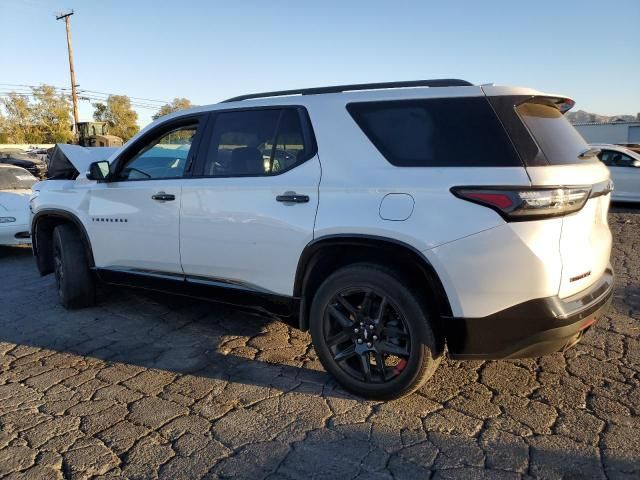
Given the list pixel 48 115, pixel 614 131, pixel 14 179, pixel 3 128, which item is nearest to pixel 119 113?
pixel 48 115

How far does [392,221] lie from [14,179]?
8.68 metres

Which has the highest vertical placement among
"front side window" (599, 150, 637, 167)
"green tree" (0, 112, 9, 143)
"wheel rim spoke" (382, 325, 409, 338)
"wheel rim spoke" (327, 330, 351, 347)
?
"green tree" (0, 112, 9, 143)

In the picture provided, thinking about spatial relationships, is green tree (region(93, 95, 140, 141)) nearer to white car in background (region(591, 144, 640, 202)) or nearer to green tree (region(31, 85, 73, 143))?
green tree (region(31, 85, 73, 143))

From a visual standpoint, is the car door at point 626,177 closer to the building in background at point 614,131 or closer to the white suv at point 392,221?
the white suv at point 392,221

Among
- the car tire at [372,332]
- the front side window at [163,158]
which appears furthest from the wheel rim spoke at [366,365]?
the front side window at [163,158]

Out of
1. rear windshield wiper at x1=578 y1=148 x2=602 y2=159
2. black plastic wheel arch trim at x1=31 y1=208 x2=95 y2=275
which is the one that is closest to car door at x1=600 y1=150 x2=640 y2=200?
rear windshield wiper at x1=578 y1=148 x2=602 y2=159

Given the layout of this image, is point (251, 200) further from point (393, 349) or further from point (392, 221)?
point (393, 349)

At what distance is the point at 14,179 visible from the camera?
367 inches

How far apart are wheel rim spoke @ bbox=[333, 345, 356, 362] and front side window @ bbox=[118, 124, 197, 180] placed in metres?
1.88

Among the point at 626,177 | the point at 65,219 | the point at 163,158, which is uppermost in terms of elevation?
the point at 163,158

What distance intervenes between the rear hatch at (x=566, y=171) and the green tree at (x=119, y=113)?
293 ft

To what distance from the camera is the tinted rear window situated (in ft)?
9.20

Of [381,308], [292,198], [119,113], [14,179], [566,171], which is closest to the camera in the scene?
[566,171]

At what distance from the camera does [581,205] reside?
2.76m
